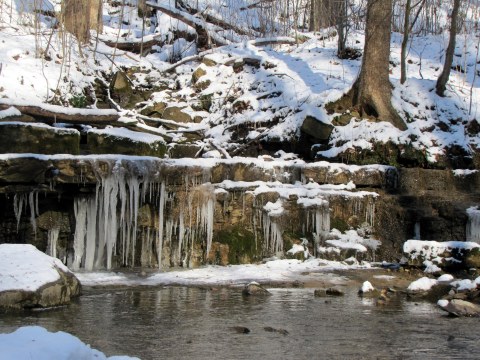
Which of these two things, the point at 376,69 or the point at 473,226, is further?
the point at 376,69

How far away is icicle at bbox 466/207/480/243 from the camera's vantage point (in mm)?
9484

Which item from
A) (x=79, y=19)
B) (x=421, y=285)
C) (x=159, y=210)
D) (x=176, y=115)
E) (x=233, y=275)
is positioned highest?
(x=79, y=19)

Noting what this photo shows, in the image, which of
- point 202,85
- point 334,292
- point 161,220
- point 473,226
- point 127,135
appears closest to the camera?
point 334,292

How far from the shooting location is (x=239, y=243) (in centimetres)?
930

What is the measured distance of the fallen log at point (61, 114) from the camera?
35.6 feet

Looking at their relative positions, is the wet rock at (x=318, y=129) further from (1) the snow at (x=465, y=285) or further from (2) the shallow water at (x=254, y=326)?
(2) the shallow water at (x=254, y=326)

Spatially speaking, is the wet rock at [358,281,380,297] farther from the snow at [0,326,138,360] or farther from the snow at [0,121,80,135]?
the snow at [0,121,80,135]

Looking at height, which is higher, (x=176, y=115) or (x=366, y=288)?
(x=176, y=115)

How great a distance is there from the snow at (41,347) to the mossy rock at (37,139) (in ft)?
22.9

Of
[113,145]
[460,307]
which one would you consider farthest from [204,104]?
[460,307]

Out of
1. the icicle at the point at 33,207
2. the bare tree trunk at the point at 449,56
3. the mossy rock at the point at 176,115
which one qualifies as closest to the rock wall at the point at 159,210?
the icicle at the point at 33,207

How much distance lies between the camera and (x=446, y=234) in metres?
9.67

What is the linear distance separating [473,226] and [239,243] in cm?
390

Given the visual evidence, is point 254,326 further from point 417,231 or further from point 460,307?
point 417,231
